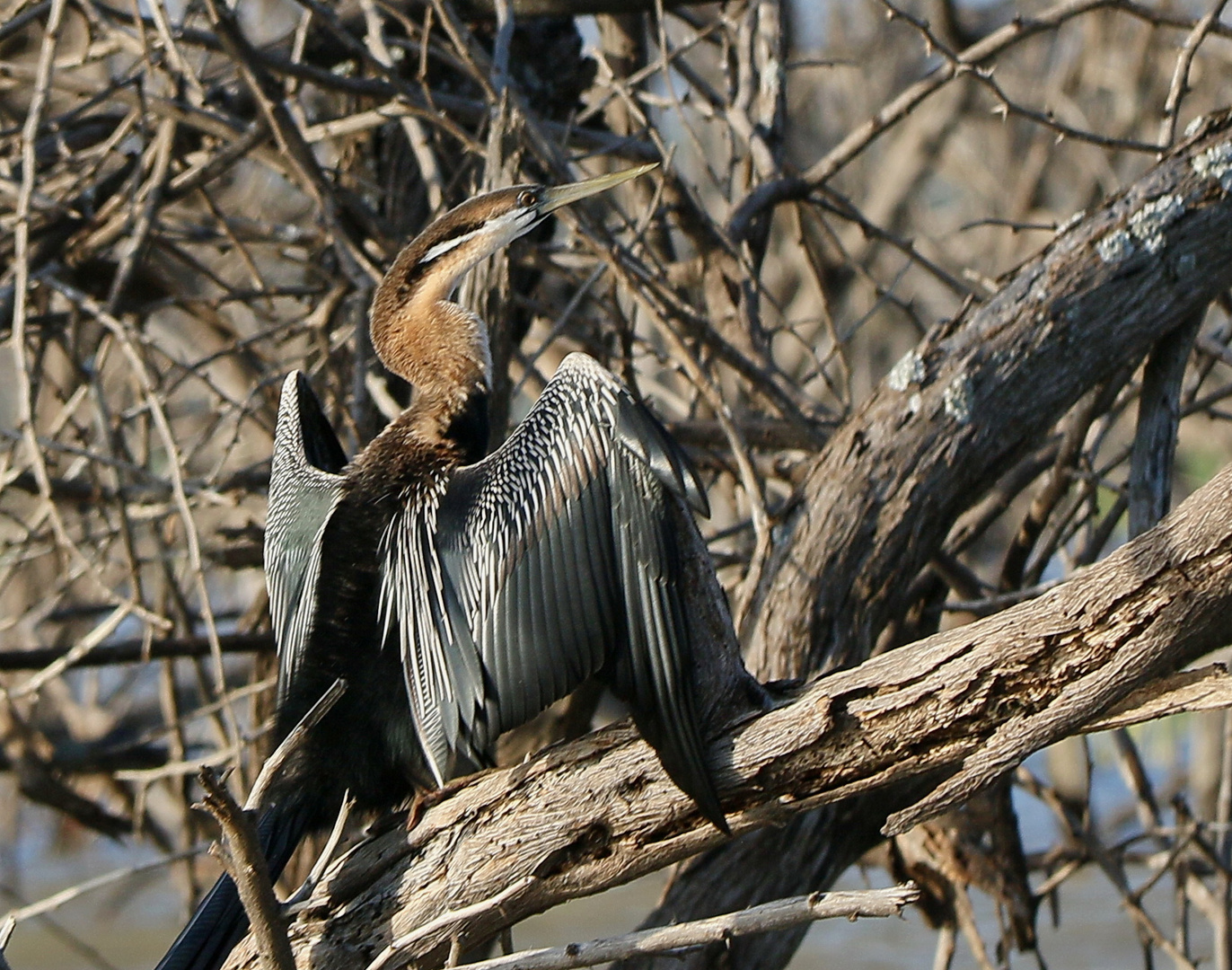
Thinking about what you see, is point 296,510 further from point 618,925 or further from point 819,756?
point 618,925

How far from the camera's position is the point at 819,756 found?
209cm

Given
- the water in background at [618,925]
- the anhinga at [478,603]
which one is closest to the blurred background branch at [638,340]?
the anhinga at [478,603]

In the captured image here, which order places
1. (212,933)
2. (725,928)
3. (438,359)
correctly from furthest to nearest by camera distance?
1. (438,359)
2. (212,933)
3. (725,928)

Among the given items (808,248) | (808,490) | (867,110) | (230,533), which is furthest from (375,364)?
(867,110)

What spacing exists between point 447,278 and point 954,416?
1.04 m

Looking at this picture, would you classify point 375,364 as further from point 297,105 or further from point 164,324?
point 164,324

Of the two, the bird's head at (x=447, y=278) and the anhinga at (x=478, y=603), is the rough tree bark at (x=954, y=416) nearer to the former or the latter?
the anhinga at (x=478, y=603)

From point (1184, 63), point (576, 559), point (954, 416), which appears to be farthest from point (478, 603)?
point (1184, 63)

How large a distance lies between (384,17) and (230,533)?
53.8 inches

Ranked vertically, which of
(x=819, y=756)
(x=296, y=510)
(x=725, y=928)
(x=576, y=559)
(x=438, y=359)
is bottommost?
(x=725, y=928)

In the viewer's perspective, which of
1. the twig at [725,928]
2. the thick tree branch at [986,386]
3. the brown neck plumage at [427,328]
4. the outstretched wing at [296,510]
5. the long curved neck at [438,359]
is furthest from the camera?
the brown neck plumage at [427,328]

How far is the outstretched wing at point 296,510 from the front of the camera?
262cm

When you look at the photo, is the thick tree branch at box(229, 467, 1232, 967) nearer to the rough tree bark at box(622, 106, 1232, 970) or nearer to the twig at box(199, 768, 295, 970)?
the twig at box(199, 768, 295, 970)

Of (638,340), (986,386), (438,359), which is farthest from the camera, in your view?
(638,340)
